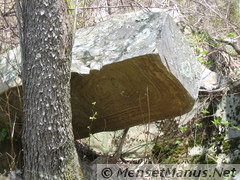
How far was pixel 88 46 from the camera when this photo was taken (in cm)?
315

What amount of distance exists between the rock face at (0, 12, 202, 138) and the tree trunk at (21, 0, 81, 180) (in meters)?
0.29

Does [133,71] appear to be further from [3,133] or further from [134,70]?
[3,133]

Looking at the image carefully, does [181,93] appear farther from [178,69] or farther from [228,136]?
[228,136]

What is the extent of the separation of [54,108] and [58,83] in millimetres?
197

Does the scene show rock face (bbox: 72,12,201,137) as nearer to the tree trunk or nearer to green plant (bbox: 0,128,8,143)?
the tree trunk

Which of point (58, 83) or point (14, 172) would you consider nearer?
point (58, 83)

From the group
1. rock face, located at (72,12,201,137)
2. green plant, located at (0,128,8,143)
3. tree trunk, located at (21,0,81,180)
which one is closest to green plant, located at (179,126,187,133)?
rock face, located at (72,12,201,137)

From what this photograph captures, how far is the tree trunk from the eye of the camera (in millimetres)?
2727

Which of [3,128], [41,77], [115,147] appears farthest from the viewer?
[115,147]

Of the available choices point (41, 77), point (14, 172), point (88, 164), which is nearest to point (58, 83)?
point (41, 77)

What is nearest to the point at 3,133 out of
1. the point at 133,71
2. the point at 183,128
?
the point at 133,71

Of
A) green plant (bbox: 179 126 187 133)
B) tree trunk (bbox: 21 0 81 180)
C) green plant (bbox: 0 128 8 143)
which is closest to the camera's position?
tree trunk (bbox: 21 0 81 180)

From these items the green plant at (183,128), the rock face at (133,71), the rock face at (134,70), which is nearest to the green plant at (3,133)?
the rock face at (133,71)

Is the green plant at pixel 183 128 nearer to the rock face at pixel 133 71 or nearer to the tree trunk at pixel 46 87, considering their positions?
the rock face at pixel 133 71
